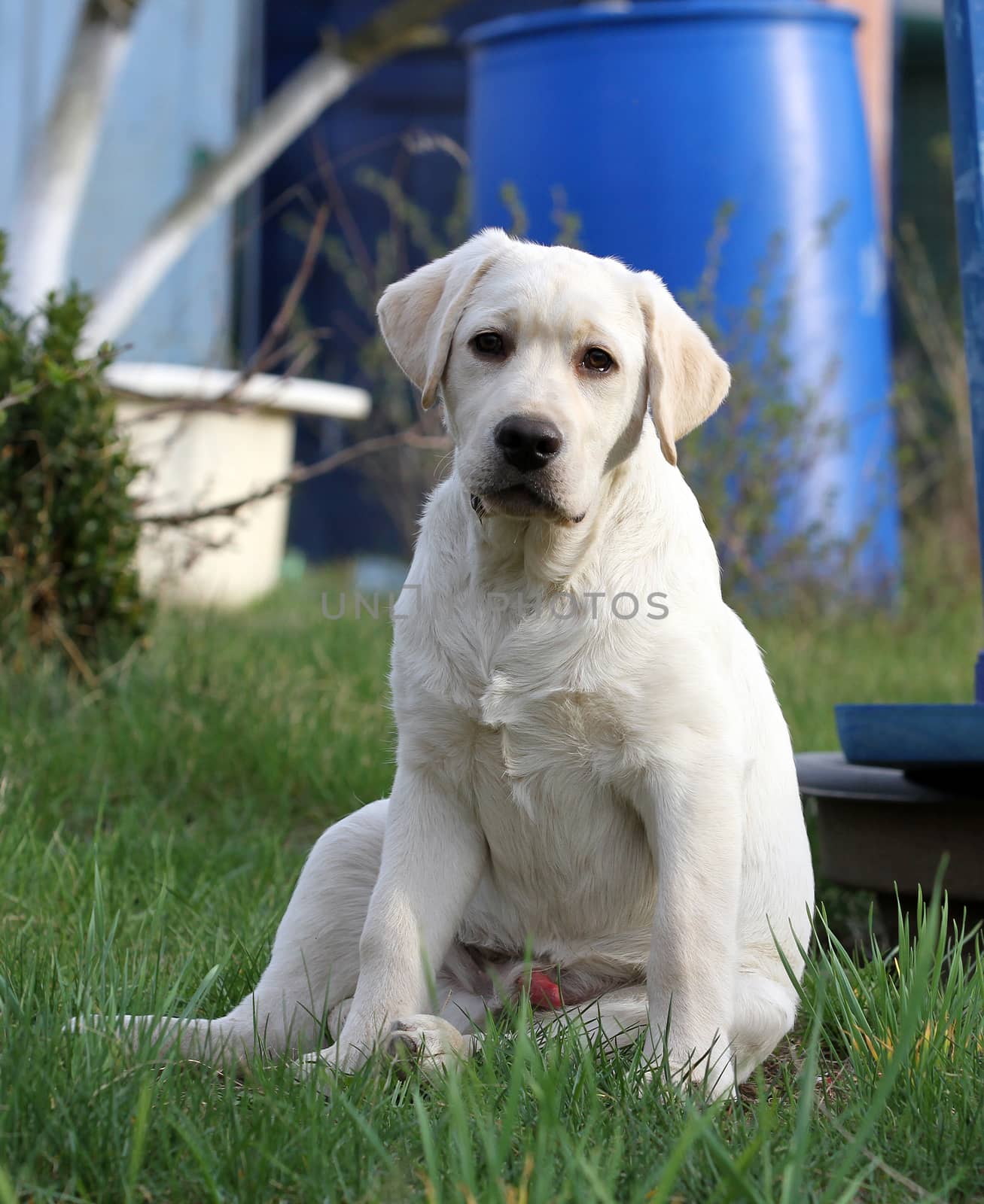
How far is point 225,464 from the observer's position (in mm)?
7172

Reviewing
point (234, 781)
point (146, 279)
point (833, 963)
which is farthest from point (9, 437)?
point (833, 963)

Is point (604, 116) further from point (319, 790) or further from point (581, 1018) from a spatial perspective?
point (581, 1018)

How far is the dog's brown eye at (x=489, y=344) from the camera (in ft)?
7.76

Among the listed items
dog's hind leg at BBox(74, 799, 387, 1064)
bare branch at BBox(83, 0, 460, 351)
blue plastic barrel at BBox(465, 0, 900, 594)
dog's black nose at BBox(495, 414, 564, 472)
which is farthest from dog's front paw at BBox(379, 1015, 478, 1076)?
bare branch at BBox(83, 0, 460, 351)

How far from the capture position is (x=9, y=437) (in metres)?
4.20

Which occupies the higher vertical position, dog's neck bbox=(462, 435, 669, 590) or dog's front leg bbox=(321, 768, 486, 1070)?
dog's neck bbox=(462, 435, 669, 590)

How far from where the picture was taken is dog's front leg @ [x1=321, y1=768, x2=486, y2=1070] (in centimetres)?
222

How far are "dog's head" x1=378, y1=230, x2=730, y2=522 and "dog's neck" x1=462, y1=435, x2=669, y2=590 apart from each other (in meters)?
0.03

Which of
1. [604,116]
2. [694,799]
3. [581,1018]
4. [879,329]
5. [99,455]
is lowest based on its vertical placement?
[581,1018]

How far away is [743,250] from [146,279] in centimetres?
243

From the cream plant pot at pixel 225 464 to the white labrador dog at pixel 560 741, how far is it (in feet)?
11.3

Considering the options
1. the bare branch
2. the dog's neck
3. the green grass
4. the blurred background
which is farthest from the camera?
the bare branch

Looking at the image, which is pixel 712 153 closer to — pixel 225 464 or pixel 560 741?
pixel 225 464

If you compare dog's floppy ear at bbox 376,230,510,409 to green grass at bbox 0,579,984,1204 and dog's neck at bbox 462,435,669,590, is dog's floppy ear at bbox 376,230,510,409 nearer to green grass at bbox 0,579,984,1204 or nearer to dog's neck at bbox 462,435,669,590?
dog's neck at bbox 462,435,669,590
